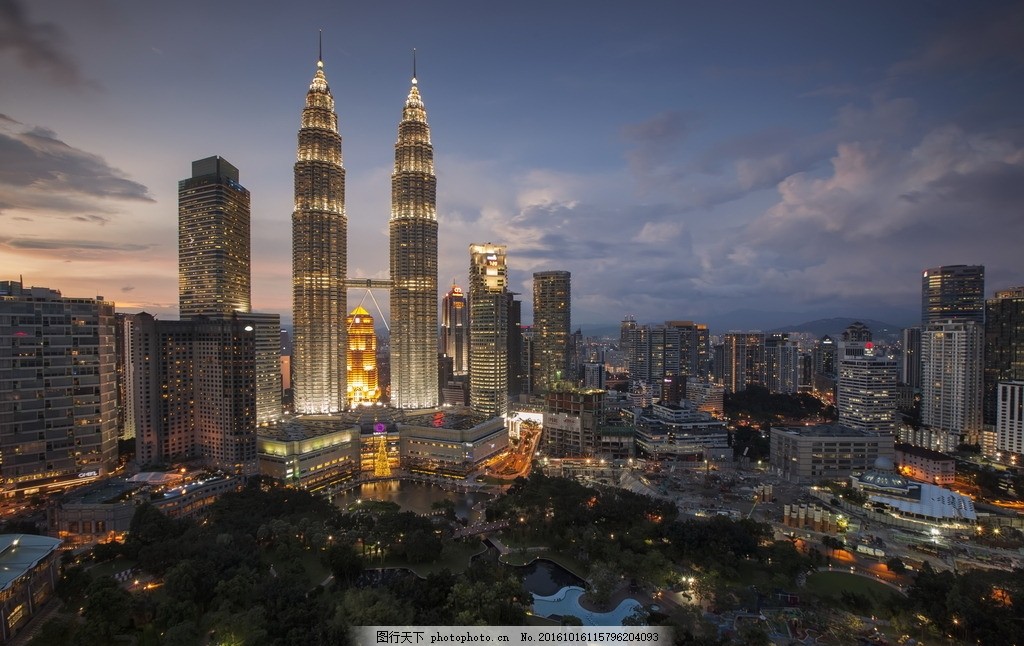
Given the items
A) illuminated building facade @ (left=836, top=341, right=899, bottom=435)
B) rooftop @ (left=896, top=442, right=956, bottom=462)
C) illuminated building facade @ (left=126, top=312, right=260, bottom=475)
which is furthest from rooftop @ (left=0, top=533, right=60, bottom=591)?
illuminated building facade @ (left=836, top=341, right=899, bottom=435)

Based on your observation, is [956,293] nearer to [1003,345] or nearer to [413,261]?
[1003,345]

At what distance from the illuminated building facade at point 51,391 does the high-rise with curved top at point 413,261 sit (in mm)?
27649

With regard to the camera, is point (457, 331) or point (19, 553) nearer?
point (19, 553)

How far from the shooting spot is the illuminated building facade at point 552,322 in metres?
63.1

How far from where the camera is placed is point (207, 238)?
49.2m

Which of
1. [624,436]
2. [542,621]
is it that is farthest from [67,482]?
[624,436]

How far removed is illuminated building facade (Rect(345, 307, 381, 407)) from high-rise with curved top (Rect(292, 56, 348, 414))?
2514 mm

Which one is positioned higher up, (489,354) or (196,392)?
(489,354)

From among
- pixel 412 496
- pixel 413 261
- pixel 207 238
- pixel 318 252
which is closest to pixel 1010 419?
pixel 412 496

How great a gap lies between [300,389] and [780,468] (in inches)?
1810

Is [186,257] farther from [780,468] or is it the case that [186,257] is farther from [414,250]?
[780,468]

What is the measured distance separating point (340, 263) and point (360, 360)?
11.3m

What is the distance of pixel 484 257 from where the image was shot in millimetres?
57438

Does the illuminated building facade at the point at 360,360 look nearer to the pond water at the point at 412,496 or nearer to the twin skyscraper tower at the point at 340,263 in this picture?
the twin skyscraper tower at the point at 340,263
